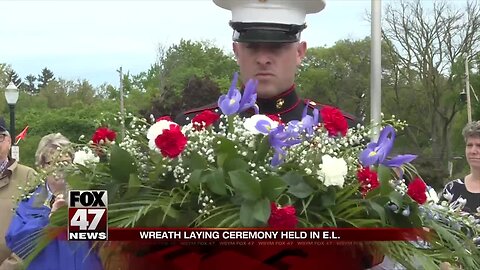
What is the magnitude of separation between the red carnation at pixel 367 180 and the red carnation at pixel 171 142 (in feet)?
1.32

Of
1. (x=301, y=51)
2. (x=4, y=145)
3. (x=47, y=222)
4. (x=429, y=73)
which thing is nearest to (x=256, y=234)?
(x=47, y=222)

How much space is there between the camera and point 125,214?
6.15ft

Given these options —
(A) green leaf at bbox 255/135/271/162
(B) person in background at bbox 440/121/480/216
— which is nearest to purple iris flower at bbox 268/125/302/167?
(A) green leaf at bbox 255/135/271/162

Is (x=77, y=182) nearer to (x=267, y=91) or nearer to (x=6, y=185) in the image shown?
(x=267, y=91)

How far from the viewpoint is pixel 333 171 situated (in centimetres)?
184

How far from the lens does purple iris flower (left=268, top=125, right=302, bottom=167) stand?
1.90 meters

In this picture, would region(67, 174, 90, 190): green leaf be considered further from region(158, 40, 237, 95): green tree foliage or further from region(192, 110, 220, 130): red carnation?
region(158, 40, 237, 95): green tree foliage

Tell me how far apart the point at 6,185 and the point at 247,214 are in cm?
419

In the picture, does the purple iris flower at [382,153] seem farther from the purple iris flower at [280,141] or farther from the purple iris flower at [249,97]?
the purple iris flower at [249,97]

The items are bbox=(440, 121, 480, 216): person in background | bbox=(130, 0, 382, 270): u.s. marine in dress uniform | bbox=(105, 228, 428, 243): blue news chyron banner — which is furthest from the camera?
bbox=(440, 121, 480, 216): person in background

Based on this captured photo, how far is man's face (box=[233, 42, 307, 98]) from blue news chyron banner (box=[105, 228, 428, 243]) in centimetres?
114

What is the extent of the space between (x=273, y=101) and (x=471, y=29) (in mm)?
36102

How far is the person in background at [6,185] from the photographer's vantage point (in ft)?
17.6

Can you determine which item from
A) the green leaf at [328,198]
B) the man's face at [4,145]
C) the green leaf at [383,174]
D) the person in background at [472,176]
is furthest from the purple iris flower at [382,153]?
the man's face at [4,145]
